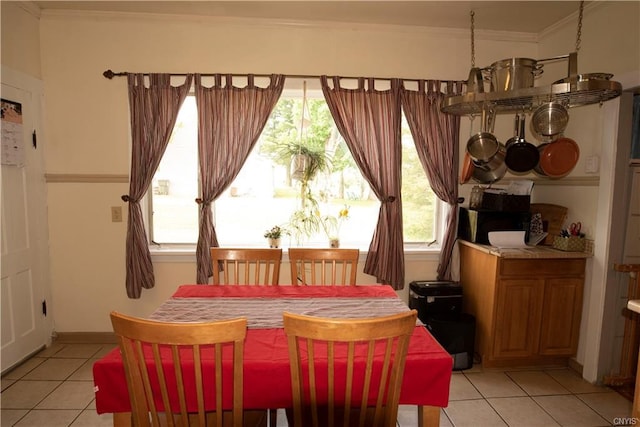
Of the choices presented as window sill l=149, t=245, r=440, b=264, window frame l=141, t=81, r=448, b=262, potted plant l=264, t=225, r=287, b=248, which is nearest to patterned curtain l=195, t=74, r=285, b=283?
window frame l=141, t=81, r=448, b=262

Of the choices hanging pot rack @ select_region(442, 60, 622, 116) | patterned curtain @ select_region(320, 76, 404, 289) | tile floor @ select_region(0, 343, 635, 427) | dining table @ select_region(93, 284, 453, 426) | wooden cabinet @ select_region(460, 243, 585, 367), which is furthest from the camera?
patterned curtain @ select_region(320, 76, 404, 289)

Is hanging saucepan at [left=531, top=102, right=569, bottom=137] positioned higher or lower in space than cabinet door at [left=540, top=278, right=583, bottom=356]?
higher

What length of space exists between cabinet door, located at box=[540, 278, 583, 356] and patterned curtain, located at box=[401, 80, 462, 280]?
0.81 m

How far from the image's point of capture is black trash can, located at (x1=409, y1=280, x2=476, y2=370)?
2.66 metres

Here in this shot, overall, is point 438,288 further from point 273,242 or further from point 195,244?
point 195,244

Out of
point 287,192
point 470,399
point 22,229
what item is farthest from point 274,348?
point 22,229

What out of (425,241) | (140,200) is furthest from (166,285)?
(425,241)

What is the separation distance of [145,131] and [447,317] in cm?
281

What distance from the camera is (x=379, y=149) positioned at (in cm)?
294

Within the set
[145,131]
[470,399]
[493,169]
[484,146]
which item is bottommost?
[470,399]

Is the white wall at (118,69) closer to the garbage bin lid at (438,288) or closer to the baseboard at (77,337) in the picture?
the baseboard at (77,337)

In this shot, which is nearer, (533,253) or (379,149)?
(533,253)

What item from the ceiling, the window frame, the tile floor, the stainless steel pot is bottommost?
the tile floor

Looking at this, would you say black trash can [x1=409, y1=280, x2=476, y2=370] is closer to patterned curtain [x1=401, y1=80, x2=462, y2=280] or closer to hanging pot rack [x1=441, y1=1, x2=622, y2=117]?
patterned curtain [x1=401, y1=80, x2=462, y2=280]
